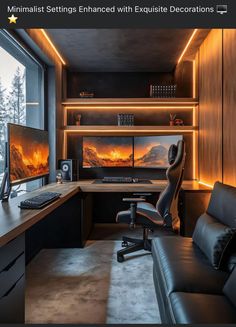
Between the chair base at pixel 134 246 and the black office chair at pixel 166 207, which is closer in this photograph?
the black office chair at pixel 166 207

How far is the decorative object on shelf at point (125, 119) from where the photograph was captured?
13.3ft

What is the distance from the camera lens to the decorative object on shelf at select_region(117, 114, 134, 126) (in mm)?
4066

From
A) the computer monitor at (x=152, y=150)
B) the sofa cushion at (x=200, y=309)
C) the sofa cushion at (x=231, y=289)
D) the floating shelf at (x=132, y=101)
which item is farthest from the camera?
the computer monitor at (x=152, y=150)

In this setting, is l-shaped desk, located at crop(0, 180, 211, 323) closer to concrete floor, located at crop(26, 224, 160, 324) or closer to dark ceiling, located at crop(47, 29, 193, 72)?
concrete floor, located at crop(26, 224, 160, 324)

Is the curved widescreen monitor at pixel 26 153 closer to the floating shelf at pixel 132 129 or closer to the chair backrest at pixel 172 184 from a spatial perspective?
the floating shelf at pixel 132 129

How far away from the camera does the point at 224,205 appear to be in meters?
1.95

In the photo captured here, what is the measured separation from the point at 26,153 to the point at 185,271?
4.95 feet

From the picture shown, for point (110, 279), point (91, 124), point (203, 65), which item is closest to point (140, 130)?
point (91, 124)

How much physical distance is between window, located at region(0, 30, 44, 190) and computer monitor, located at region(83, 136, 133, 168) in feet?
2.98

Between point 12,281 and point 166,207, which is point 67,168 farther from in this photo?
point 12,281

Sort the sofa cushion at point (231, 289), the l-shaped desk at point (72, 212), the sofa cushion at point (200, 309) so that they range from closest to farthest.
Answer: the sofa cushion at point (200, 309) → the sofa cushion at point (231, 289) → the l-shaped desk at point (72, 212)

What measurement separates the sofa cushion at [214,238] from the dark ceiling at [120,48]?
6.88ft

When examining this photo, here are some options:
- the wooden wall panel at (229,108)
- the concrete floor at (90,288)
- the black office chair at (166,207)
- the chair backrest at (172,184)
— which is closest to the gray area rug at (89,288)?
the concrete floor at (90,288)

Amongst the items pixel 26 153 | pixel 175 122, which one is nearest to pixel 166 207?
pixel 26 153
